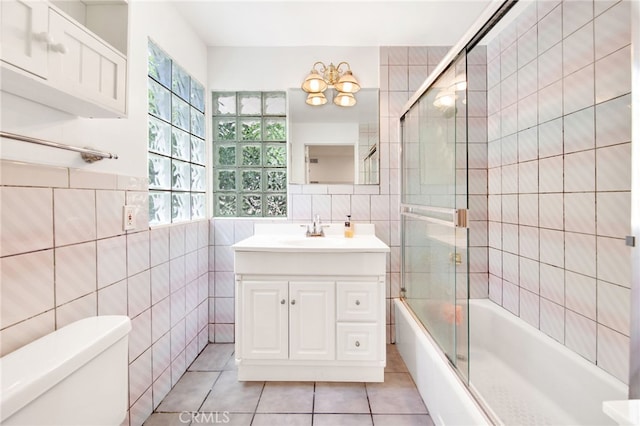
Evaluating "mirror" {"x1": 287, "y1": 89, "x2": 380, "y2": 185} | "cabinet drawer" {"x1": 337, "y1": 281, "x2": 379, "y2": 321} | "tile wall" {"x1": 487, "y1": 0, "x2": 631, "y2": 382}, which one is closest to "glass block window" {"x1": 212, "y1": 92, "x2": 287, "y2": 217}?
"mirror" {"x1": 287, "y1": 89, "x2": 380, "y2": 185}

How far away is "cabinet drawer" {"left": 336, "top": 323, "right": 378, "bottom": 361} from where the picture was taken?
1.61 m

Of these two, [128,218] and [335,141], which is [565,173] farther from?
[128,218]

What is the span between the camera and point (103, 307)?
3.73 ft

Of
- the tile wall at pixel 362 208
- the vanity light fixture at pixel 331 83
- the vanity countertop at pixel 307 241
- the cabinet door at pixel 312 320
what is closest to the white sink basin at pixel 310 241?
the vanity countertop at pixel 307 241

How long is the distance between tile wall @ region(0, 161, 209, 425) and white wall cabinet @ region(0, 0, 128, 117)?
0.23m

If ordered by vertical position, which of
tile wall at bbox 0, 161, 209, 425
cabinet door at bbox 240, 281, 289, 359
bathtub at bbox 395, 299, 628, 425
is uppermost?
tile wall at bbox 0, 161, 209, 425

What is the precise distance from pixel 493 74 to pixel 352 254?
1601mm

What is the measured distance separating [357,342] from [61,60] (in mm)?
Answer: 1659

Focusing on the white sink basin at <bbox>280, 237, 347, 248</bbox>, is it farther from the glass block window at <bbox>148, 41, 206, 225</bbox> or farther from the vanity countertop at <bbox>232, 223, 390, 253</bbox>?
the glass block window at <bbox>148, 41, 206, 225</bbox>

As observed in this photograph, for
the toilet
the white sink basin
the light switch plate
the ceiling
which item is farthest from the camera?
the white sink basin

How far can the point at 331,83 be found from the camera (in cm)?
210

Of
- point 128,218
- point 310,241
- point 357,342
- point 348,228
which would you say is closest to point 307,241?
point 310,241

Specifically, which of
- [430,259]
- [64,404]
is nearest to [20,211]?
[64,404]

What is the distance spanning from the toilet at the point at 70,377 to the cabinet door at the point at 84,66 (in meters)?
0.70
